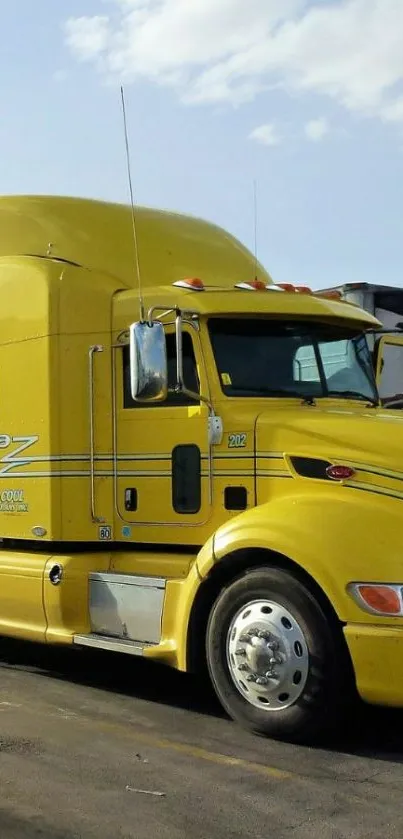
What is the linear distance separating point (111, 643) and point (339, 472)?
2.01 meters

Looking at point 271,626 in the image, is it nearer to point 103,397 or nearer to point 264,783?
point 264,783

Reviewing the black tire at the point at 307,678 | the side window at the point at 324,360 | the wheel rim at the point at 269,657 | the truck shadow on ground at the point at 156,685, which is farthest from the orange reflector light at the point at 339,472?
the truck shadow on ground at the point at 156,685

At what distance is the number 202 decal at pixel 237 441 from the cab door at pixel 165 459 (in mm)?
190

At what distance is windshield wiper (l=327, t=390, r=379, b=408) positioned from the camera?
6856mm

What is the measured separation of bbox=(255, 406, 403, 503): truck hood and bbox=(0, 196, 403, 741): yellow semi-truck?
0.04ft

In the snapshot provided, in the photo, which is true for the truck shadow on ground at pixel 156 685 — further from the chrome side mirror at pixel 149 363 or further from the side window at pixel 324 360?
the side window at pixel 324 360

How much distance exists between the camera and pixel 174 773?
505cm

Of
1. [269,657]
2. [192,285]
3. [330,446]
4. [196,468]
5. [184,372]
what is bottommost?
[269,657]

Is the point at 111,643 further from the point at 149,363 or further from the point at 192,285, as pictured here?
the point at 192,285

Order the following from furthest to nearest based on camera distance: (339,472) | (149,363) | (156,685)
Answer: (156,685) → (149,363) → (339,472)

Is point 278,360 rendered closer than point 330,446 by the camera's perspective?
No

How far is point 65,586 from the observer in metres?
6.99

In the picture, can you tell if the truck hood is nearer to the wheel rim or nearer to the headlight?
the headlight

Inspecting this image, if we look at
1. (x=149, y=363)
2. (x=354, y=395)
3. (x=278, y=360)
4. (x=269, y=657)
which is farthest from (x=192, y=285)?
(x=269, y=657)
